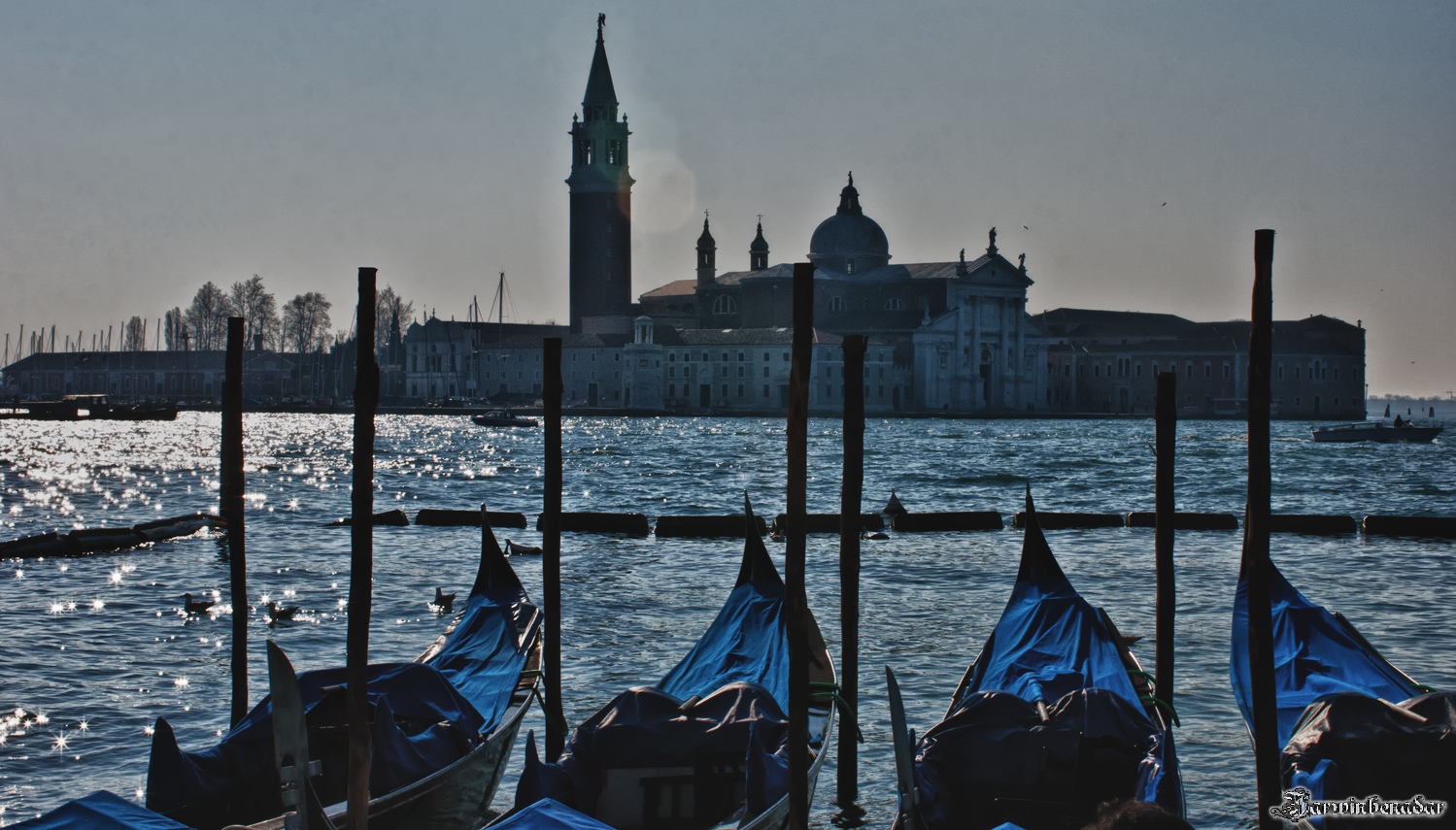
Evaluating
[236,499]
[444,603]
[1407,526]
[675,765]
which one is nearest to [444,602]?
[444,603]

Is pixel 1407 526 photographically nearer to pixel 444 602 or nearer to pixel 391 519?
pixel 444 602

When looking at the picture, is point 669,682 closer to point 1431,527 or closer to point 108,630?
point 108,630

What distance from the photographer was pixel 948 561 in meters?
16.6

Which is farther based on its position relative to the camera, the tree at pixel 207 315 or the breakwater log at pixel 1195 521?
the tree at pixel 207 315

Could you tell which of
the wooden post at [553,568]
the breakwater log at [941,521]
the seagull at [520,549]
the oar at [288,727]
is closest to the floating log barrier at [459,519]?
the seagull at [520,549]

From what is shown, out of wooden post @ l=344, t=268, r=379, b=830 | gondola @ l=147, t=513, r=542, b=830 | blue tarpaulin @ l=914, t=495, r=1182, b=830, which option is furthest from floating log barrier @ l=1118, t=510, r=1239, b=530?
wooden post @ l=344, t=268, r=379, b=830

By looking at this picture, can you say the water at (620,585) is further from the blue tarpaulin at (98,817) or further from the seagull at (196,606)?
the blue tarpaulin at (98,817)

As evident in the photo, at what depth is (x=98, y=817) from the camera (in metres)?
4.15

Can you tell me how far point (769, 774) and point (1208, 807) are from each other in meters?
2.63

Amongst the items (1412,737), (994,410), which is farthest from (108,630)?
(994,410)

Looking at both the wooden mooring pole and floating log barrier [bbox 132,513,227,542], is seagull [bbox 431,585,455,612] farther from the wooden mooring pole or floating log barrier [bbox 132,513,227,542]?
the wooden mooring pole

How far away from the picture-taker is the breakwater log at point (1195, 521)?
20406 millimetres

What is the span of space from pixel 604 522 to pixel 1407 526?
35.5 ft

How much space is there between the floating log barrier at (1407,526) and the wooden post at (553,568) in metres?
14.2
